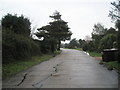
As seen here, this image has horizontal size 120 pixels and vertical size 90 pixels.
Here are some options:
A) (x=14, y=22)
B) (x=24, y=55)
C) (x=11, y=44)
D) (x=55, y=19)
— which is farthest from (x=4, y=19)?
(x=55, y=19)

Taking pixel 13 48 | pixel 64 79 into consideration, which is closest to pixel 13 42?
pixel 13 48

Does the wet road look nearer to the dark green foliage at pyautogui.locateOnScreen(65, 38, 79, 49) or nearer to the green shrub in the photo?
the green shrub

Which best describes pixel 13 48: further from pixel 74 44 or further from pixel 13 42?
pixel 74 44

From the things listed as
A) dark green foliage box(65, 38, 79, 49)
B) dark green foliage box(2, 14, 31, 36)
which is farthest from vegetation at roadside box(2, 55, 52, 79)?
dark green foliage box(65, 38, 79, 49)

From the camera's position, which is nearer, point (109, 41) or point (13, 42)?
point (13, 42)

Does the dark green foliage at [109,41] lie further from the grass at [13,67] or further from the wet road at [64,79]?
the wet road at [64,79]

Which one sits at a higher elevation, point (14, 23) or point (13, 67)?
point (14, 23)

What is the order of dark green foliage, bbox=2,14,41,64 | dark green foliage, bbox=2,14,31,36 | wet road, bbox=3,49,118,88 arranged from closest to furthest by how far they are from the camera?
wet road, bbox=3,49,118,88 → dark green foliage, bbox=2,14,41,64 → dark green foliage, bbox=2,14,31,36

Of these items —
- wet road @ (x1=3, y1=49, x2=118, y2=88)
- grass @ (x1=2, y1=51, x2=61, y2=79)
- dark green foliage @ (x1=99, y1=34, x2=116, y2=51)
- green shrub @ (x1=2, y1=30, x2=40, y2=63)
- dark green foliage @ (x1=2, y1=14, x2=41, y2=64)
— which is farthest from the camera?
dark green foliage @ (x1=99, y1=34, x2=116, y2=51)

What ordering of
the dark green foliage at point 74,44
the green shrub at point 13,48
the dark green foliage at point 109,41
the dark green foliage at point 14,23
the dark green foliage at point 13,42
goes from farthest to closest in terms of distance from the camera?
1. the dark green foliage at point 74,44
2. the dark green foliage at point 109,41
3. the dark green foliage at point 14,23
4. the dark green foliage at point 13,42
5. the green shrub at point 13,48

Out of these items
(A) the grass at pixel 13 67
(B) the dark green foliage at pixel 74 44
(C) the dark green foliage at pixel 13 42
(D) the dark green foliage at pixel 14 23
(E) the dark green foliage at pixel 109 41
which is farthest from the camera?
(B) the dark green foliage at pixel 74 44

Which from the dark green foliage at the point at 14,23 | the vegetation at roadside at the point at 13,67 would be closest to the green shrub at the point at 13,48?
the vegetation at roadside at the point at 13,67

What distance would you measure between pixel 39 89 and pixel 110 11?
9.92 meters

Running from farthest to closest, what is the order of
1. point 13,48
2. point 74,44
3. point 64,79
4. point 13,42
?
point 74,44 → point 13,42 → point 13,48 → point 64,79
